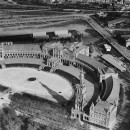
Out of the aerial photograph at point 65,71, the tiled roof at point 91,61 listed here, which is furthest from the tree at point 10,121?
the tiled roof at point 91,61

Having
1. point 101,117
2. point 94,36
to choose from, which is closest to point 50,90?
point 101,117

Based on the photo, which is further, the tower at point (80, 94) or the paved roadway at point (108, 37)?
the paved roadway at point (108, 37)

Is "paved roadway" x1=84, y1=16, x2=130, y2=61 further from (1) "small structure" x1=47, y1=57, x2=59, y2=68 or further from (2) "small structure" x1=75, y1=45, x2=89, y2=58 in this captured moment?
(1) "small structure" x1=47, y1=57, x2=59, y2=68

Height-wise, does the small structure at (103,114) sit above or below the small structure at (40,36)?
below

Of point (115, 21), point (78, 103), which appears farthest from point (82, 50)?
point (115, 21)

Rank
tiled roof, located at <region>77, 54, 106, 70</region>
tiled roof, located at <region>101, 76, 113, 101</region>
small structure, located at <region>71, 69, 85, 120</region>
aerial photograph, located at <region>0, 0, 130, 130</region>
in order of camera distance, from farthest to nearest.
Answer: tiled roof, located at <region>77, 54, 106, 70</region> → tiled roof, located at <region>101, 76, 113, 101</region> → small structure, located at <region>71, 69, 85, 120</region> → aerial photograph, located at <region>0, 0, 130, 130</region>

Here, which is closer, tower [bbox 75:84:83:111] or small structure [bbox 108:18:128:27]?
tower [bbox 75:84:83:111]

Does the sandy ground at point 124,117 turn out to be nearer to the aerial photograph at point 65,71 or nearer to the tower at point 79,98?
the aerial photograph at point 65,71

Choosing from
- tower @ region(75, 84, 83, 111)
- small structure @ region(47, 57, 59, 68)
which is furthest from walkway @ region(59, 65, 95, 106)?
tower @ region(75, 84, 83, 111)
